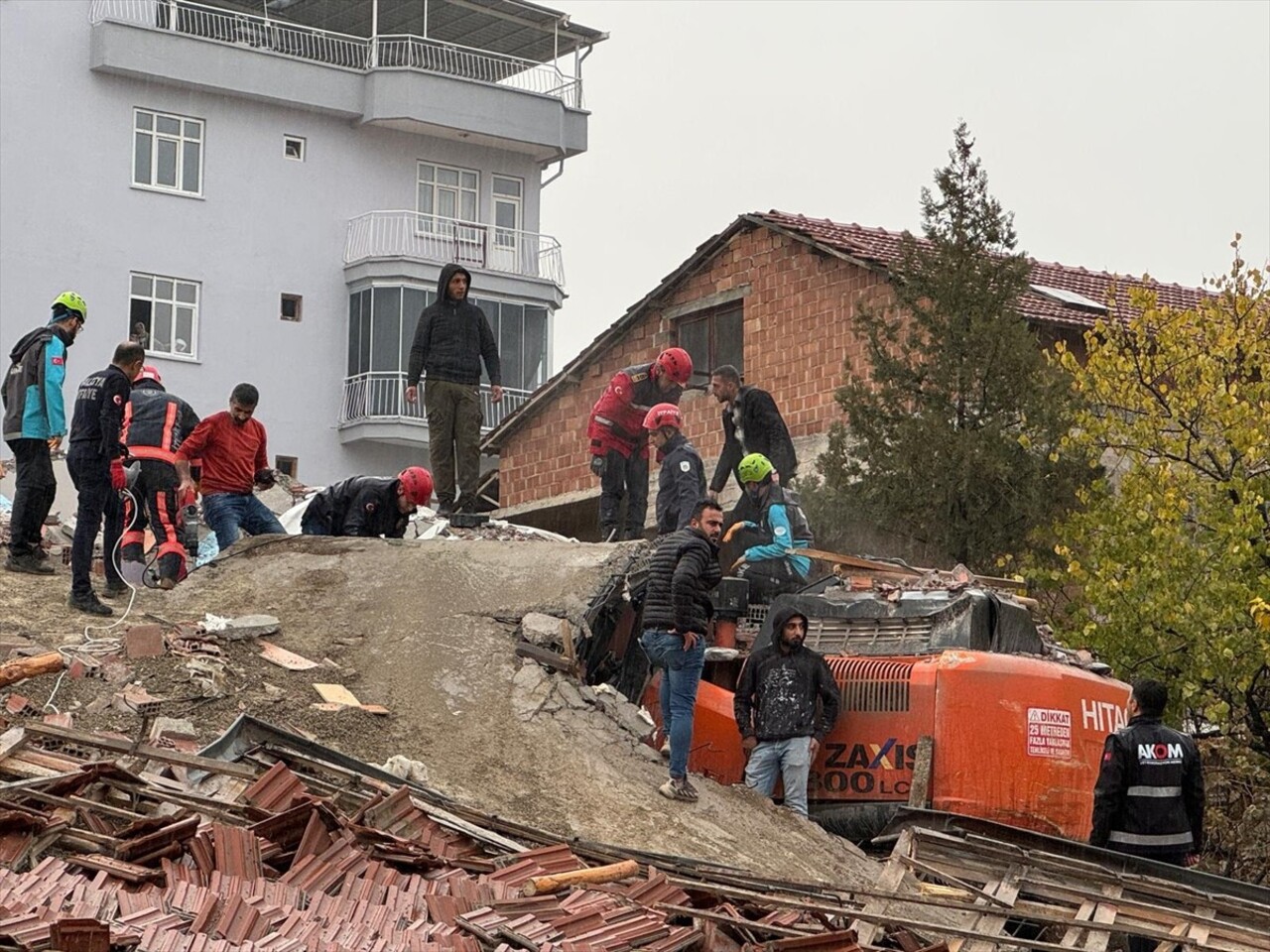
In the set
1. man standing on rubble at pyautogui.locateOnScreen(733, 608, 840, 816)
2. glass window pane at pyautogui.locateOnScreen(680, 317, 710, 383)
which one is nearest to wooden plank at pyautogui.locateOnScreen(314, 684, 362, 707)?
man standing on rubble at pyautogui.locateOnScreen(733, 608, 840, 816)

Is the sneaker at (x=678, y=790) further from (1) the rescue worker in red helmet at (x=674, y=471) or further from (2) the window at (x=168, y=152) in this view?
(2) the window at (x=168, y=152)

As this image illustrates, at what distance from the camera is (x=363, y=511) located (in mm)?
15562

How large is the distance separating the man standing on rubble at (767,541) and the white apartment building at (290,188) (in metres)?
25.0

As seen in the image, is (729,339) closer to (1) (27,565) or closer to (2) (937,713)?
(1) (27,565)

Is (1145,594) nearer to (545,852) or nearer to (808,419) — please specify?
(808,419)

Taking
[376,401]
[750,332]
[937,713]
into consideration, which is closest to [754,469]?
[937,713]

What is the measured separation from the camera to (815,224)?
27.0 meters

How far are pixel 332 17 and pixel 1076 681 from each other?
106 feet

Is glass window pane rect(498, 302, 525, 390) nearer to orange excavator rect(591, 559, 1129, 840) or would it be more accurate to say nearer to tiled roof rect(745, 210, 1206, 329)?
tiled roof rect(745, 210, 1206, 329)

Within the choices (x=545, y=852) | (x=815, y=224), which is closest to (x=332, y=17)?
(x=815, y=224)

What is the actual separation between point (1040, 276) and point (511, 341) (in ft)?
47.4

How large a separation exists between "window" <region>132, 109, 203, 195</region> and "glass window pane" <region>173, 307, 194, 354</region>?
2299 mm

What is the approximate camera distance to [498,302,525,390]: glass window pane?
40531 mm

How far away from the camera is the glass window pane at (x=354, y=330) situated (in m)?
39.9
